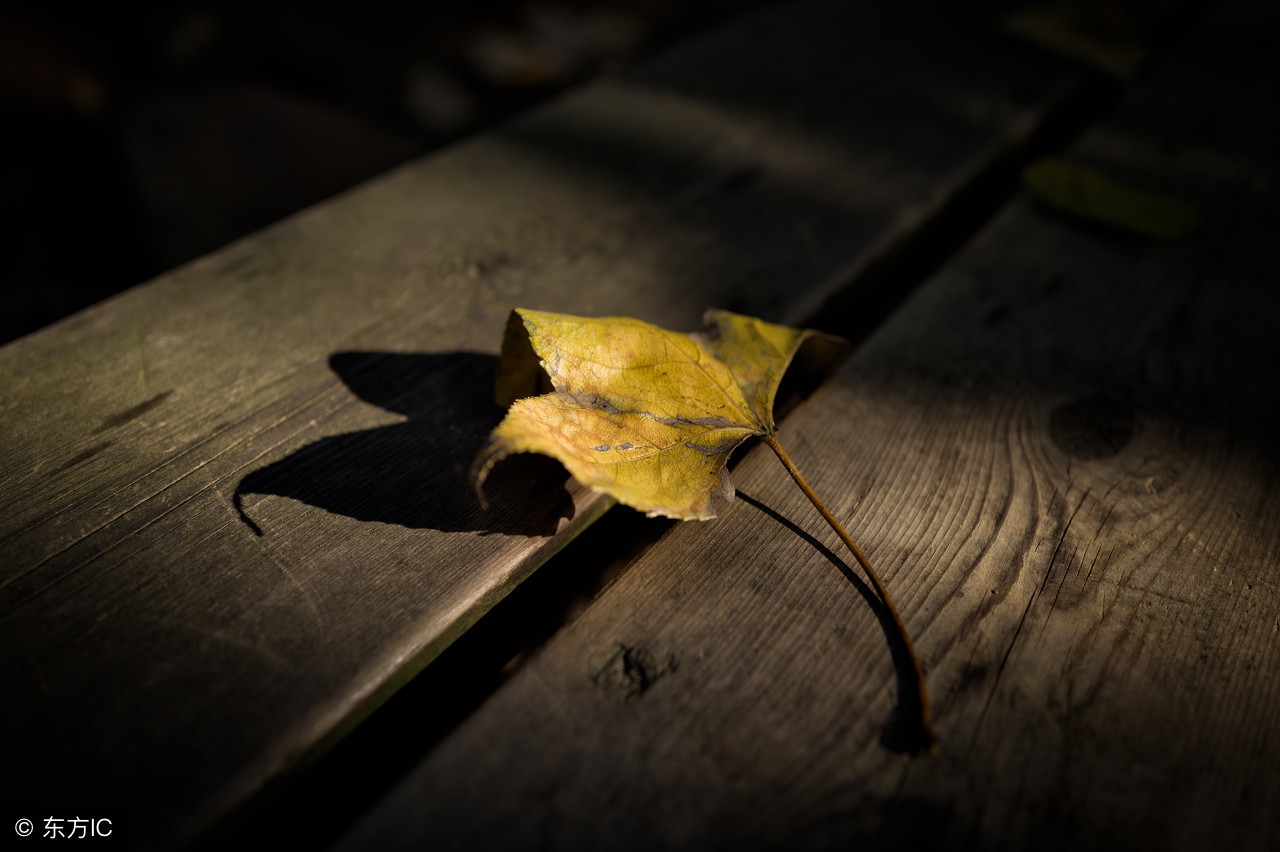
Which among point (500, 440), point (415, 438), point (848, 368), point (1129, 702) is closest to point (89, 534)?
point (415, 438)

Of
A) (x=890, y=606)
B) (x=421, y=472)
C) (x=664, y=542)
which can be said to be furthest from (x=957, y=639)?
(x=421, y=472)

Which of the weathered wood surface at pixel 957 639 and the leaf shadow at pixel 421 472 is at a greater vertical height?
the leaf shadow at pixel 421 472

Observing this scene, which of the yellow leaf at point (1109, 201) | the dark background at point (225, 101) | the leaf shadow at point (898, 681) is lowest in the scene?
the leaf shadow at point (898, 681)

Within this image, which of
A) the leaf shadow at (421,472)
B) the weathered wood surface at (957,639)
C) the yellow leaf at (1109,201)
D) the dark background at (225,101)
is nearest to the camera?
the weathered wood surface at (957,639)

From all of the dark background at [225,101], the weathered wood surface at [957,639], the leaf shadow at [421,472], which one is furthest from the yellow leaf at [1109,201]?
the dark background at [225,101]

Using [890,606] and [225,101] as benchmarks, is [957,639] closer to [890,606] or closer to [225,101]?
[890,606]

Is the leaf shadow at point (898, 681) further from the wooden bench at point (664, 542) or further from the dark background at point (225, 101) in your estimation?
the dark background at point (225, 101)

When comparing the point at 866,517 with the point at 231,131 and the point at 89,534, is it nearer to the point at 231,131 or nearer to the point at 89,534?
the point at 89,534
